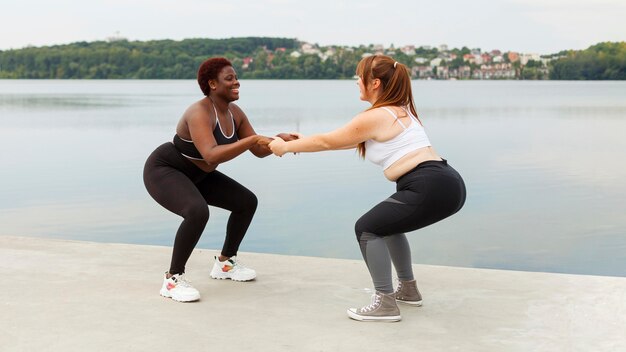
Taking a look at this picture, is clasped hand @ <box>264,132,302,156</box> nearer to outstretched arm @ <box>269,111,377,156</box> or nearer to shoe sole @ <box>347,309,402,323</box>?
outstretched arm @ <box>269,111,377,156</box>

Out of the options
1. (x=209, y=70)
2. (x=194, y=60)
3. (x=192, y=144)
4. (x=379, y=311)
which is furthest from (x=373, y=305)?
(x=194, y=60)

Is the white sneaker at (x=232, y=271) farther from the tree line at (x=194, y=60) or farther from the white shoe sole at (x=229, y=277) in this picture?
the tree line at (x=194, y=60)

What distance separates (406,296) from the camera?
4941 millimetres

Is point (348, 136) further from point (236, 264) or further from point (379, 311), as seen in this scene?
point (236, 264)

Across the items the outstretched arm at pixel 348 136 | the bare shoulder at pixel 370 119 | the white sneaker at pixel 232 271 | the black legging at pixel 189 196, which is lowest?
the white sneaker at pixel 232 271

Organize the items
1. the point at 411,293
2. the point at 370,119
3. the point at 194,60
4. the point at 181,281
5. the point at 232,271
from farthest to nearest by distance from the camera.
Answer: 1. the point at 194,60
2. the point at 232,271
3. the point at 181,281
4. the point at 411,293
5. the point at 370,119

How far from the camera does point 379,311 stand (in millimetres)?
4602

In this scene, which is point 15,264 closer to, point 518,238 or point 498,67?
point 518,238

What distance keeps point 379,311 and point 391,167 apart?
77 cm

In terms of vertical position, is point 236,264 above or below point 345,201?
above

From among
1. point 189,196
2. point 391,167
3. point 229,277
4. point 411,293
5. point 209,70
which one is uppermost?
point 209,70

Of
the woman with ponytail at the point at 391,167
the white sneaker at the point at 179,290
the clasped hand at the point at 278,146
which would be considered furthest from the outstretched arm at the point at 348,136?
the white sneaker at the point at 179,290

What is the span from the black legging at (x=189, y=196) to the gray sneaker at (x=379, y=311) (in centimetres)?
109

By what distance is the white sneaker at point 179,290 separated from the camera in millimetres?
4948
